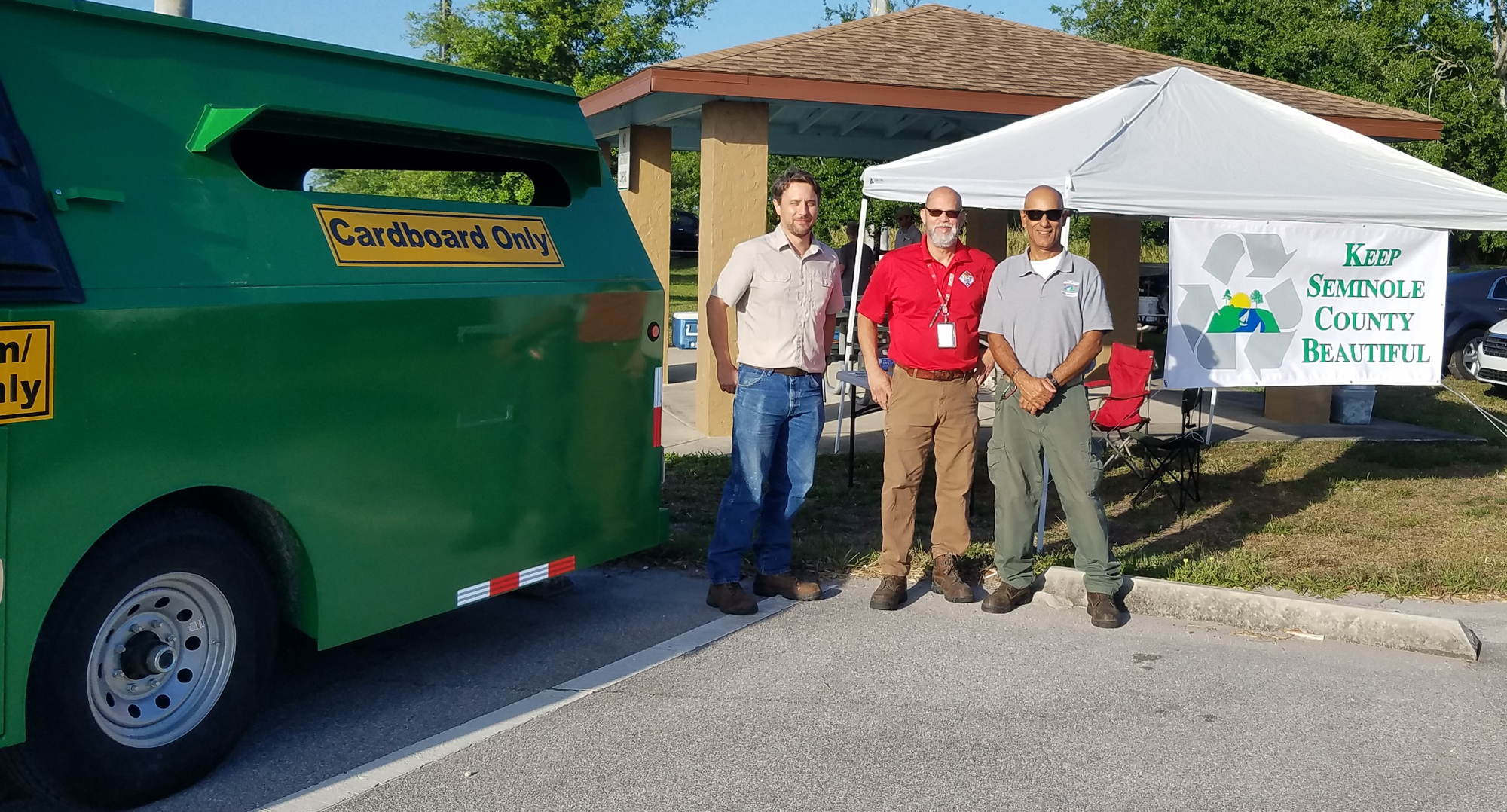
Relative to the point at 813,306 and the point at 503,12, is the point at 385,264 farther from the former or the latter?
the point at 503,12

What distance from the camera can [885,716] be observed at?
4719 millimetres

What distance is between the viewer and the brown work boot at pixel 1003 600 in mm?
6109

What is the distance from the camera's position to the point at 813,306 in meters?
5.96

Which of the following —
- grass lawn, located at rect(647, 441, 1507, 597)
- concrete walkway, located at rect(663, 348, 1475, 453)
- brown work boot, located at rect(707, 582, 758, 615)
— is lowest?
brown work boot, located at rect(707, 582, 758, 615)

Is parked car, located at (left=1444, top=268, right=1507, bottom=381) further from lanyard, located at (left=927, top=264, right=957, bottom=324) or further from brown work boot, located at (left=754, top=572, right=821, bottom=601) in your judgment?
brown work boot, located at (left=754, top=572, right=821, bottom=601)

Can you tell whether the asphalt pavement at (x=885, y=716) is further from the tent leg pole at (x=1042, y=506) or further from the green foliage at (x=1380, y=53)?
the green foliage at (x=1380, y=53)

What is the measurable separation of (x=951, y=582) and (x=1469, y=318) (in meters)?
13.8

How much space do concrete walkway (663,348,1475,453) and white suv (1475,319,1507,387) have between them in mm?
3891

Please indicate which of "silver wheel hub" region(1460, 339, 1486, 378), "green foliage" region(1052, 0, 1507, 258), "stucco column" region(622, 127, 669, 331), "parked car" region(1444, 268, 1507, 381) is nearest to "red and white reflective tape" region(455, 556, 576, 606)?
"stucco column" region(622, 127, 669, 331)

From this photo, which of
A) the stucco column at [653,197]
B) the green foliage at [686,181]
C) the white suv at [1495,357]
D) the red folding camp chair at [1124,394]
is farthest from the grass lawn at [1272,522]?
the green foliage at [686,181]

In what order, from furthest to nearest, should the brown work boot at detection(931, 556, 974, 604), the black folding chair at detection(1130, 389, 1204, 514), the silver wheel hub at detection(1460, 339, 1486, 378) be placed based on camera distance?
the silver wheel hub at detection(1460, 339, 1486, 378) → the black folding chair at detection(1130, 389, 1204, 514) → the brown work boot at detection(931, 556, 974, 604)

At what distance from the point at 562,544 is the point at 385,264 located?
1.43 m

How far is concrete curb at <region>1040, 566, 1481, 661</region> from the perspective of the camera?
558 cm

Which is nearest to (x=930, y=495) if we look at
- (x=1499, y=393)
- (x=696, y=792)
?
(x=696, y=792)
